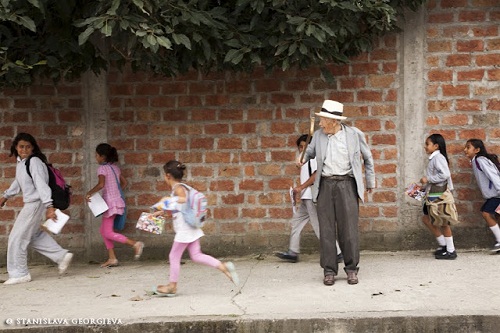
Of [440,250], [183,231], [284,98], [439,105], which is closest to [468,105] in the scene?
[439,105]

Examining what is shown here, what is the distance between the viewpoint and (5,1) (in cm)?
718

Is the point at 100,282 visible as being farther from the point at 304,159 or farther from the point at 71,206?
the point at 304,159

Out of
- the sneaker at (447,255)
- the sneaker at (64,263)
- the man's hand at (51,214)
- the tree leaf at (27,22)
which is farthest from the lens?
the sneaker at (447,255)

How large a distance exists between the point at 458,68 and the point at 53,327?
209 inches

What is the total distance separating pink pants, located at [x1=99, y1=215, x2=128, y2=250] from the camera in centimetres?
894

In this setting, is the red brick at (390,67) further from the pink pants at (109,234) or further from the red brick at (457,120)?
the pink pants at (109,234)

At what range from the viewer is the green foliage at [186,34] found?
750 cm

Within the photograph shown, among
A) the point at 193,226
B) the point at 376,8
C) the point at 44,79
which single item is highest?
the point at 376,8

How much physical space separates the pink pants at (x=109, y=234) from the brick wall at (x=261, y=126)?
1.11 ft

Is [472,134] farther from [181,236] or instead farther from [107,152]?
[107,152]

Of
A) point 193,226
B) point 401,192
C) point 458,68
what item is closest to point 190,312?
point 193,226

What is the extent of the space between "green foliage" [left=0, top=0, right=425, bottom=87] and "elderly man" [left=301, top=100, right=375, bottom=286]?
3.05ft

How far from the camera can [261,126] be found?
30.0 feet

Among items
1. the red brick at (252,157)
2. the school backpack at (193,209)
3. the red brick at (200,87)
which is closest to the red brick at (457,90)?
the red brick at (252,157)
